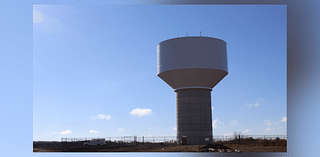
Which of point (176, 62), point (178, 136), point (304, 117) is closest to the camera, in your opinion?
point (304, 117)

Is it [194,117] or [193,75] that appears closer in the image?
[193,75]

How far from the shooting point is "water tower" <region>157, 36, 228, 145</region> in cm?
2762

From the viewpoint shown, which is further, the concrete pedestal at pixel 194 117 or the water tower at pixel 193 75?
the concrete pedestal at pixel 194 117

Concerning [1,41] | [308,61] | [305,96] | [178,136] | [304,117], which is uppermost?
[1,41]

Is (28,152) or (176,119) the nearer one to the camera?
(28,152)

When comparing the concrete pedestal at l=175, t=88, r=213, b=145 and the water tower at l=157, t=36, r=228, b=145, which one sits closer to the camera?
the water tower at l=157, t=36, r=228, b=145

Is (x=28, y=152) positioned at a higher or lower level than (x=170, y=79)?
lower

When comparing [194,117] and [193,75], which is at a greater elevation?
[193,75]

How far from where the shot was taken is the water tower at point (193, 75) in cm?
2762

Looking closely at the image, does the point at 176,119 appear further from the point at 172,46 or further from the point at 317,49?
the point at 317,49

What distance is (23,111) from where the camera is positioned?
57.2 feet

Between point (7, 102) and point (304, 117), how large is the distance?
48.2ft

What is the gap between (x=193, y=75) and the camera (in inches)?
1121

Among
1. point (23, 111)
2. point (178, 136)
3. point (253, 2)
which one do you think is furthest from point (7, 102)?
A: point (178, 136)
